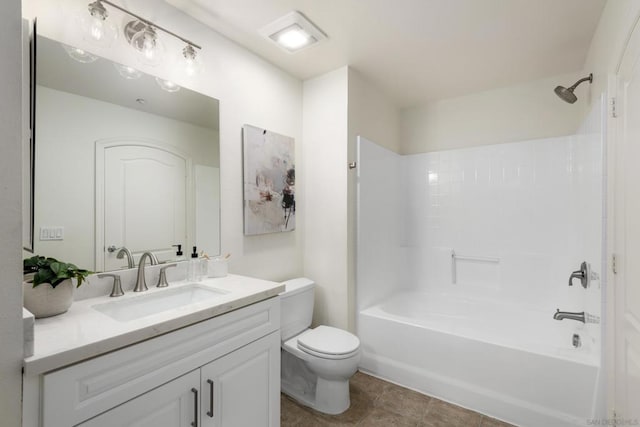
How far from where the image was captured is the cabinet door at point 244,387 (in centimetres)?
120

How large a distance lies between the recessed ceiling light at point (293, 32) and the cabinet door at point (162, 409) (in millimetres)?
1914

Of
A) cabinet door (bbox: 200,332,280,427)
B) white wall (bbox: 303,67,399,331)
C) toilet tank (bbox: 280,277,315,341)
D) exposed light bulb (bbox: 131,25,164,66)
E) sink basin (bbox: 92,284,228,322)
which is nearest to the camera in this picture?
cabinet door (bbox: 200,332,280,427)

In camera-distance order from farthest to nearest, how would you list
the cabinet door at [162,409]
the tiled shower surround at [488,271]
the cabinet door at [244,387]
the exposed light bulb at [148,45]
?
the tiled shower surround at [488,271], the exposed light bulb at [148,45], the cabinet door at [244,387], the cabinet door at [162,409]

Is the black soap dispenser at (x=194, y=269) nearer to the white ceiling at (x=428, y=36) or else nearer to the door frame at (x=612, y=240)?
the white ceiling at (x=428, y=36)

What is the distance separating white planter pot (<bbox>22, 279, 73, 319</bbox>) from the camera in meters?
1.04

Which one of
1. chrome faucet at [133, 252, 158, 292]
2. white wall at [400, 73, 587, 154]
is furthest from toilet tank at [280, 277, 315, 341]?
white wall at [400, 73, 587, 154]

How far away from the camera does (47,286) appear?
1.08 meters

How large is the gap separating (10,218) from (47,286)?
43 centimetres

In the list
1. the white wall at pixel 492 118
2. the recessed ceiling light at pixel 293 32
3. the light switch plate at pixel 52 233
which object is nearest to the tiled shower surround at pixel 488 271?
the white wall at pixel 492 118

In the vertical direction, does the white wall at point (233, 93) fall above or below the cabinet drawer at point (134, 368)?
above

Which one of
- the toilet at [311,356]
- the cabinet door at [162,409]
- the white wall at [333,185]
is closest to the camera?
the cabinet door at [162,409]

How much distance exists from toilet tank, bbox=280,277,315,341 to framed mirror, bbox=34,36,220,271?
0.61 meters

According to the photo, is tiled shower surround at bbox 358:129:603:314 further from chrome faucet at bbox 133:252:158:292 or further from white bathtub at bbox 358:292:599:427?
chrome faucet at bbox 133:252:158:292

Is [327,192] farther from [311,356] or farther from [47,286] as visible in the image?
[47,286]
